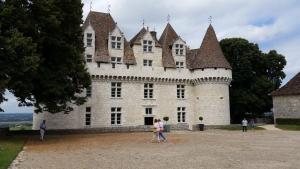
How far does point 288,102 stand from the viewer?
1690 inches

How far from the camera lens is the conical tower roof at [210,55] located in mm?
43447

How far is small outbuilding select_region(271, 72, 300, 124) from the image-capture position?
137ft

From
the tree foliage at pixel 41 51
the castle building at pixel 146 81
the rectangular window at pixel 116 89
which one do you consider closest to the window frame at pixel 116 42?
the castle building at pixel 146 81

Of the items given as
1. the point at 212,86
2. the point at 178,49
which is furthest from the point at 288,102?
the point at 178,49

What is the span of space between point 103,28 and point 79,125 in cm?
1140

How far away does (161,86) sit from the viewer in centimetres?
4353

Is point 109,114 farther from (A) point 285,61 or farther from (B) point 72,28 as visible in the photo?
(A) point 285,61

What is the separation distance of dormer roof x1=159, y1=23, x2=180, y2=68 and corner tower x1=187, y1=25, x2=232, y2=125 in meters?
2.98

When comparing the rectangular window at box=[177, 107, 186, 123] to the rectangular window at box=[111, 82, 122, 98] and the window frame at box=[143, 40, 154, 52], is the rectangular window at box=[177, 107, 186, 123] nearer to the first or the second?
the rectangular window at box=[111, 82, 122, 98]

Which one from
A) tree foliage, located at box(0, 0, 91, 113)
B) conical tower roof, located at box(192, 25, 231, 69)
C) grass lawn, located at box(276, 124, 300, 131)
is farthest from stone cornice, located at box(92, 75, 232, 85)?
tree foliage, located at box(0, 0, 91, 113)

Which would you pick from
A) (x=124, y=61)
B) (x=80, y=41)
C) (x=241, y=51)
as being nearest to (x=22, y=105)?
(x=80, y=41)

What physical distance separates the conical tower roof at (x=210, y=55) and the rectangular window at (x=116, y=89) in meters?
9.54

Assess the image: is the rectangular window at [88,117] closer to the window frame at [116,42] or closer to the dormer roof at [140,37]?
the window frame at [116,42]

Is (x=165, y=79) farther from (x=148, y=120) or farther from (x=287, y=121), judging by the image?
(x=287, y=121)
